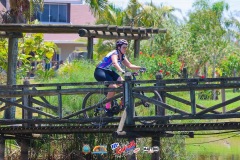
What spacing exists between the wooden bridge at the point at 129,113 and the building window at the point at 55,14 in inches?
1317

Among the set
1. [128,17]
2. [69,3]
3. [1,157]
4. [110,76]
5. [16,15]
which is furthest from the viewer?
[69,3]

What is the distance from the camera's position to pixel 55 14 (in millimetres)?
51188

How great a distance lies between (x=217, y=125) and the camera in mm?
15172

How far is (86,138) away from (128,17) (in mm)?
23379

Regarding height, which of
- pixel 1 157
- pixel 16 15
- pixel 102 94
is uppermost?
pixel 16 15

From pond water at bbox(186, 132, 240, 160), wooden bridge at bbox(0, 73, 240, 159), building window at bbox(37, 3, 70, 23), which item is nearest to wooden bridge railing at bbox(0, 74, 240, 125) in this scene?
wooden bridge at bbox(0, 73, 240, 159)

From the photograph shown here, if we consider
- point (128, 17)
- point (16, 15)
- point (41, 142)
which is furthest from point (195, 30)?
point (41, 142)

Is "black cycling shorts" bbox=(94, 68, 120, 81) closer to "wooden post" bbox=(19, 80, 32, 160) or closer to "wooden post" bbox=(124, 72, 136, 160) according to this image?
"wooden post" bbox=(124, 72, 136, 160)

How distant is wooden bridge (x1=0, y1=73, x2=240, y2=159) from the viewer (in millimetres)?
15086

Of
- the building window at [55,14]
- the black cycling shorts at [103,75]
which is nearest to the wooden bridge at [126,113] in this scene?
the black cycling shorts at [103,75]

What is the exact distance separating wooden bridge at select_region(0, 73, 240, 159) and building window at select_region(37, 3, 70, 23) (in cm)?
3344

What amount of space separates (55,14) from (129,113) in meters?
36.1

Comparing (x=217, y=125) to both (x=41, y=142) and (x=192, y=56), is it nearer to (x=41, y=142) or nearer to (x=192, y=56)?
(x=41, y=142)

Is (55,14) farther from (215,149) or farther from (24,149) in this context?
(24,149)
